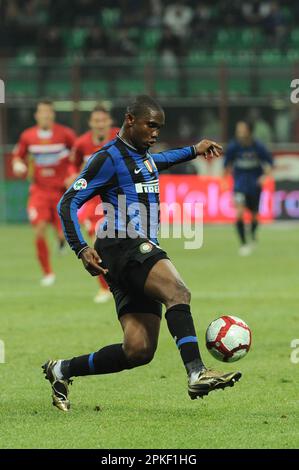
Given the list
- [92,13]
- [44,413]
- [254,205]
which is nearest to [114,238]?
[44,413]

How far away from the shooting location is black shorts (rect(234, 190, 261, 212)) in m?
22.1

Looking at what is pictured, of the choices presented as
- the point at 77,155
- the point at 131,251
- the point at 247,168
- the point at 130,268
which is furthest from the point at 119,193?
the point at 247,168

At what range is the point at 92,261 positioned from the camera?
22.6ft

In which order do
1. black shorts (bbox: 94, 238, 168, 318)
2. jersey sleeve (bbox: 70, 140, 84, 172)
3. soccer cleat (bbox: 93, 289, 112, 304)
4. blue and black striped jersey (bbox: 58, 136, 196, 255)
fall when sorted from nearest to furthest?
black shorts (bbox: 94, 238, 168, 318), blue and black striped jersey (bbox: 58, 136, 196, 255), soccer cleat (bbox: 93, 289, 112, 304), jersey sleeve (bbox: 70, 140, 84, 172)

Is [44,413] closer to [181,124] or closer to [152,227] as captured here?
[152,227]

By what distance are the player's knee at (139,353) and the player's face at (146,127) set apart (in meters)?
1.29

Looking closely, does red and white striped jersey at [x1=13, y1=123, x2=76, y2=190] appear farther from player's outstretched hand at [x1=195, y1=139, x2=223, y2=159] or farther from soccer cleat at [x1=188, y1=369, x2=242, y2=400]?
soccer cleat at [x1=188, y1=369, x2=242, y2=400]

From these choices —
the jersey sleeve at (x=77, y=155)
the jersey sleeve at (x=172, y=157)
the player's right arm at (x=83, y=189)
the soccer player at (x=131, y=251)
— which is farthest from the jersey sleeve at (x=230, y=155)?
the player's right arm at (x=83, y=189)

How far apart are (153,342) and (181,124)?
2123 cm

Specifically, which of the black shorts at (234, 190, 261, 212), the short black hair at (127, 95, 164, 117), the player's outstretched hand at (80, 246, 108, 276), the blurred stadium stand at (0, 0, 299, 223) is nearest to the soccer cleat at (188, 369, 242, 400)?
the player's outstretched hand at (80, 246, 108, 276)

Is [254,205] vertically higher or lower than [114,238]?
lower

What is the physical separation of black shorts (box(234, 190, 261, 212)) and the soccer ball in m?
14.8

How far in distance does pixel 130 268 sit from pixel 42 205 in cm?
905
